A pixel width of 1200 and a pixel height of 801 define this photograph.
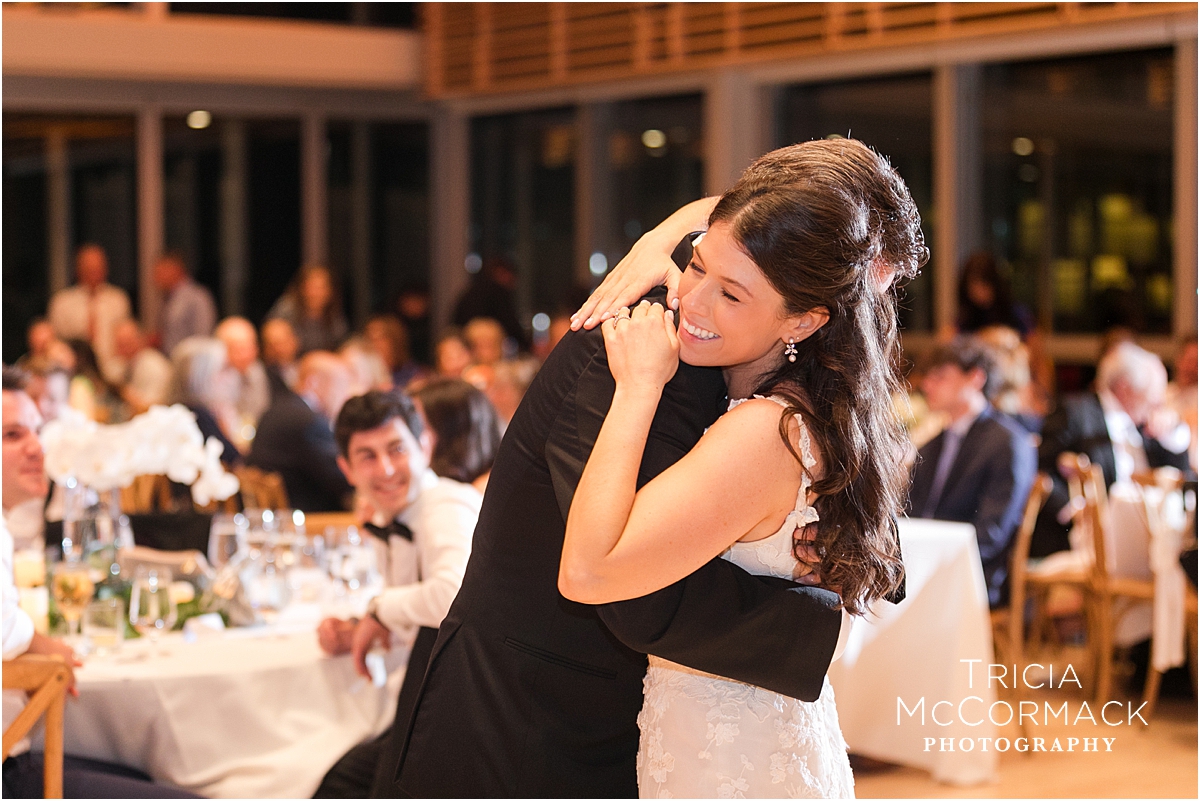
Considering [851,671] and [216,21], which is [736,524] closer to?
[851,671]

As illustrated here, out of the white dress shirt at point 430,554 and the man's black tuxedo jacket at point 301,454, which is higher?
the white dress shirt at point 430,554

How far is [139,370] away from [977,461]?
19.9ft

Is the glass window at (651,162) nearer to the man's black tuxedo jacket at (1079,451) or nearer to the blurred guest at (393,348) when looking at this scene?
the blurred guest at (393,348)

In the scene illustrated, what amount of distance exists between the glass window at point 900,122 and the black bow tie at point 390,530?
6068 millimetres

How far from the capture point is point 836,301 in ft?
5.71

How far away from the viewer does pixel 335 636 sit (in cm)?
291

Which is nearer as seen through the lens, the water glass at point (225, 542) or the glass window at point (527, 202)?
the water glass at point (225, 542)

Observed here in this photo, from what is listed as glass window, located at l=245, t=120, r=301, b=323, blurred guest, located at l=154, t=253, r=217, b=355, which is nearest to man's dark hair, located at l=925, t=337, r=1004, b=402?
blurred guest, located at l=154, t=253, r=217, b=355

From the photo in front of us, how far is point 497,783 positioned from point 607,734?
0.18 m

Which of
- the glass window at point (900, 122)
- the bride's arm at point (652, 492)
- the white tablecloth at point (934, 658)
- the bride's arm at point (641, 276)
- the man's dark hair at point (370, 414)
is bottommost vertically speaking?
the white tablecloth at point (934, 658)

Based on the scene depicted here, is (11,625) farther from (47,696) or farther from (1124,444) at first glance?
(1124,444)

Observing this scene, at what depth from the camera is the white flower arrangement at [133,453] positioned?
3422mm

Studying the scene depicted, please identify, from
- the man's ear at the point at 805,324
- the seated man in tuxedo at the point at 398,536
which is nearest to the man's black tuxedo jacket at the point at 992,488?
the seated man in tuxedo at the point at 398,536

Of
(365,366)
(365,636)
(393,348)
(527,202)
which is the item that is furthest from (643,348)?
(527,202)
